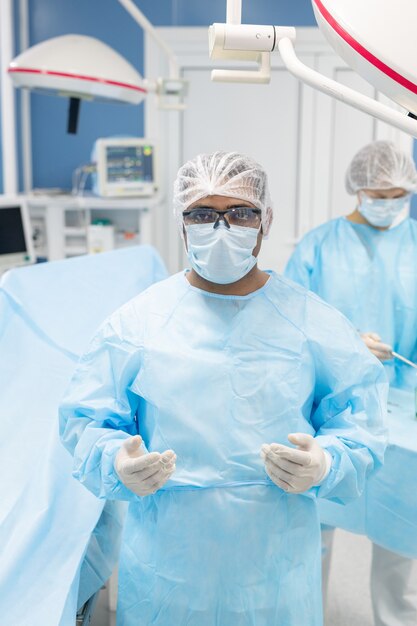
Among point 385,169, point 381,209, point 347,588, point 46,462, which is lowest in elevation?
point 347,588

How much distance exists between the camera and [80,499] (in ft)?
5.13

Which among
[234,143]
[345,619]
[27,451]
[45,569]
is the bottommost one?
[345,619]

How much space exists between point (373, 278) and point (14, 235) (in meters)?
1.80

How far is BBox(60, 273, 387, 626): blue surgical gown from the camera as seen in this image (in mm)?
1326

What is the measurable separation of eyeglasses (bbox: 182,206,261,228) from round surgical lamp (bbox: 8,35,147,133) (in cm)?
109

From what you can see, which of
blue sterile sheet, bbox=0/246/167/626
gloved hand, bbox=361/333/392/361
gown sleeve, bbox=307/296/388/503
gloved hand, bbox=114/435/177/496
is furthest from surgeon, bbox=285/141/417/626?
gloved hand, bbox=114/435/177/496

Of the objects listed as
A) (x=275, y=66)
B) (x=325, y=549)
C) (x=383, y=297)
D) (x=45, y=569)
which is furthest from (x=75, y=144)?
(x=45, y=569)

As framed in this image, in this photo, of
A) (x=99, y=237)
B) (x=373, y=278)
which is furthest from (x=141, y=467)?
(x=99, y=237)

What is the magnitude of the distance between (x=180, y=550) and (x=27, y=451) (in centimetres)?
43

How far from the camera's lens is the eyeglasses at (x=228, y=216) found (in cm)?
136

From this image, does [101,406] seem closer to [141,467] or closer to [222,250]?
[141,467]

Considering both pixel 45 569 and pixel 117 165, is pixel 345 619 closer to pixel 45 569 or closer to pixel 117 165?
pixel 45 569

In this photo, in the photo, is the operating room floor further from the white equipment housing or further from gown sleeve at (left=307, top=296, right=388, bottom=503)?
the white equipment housing

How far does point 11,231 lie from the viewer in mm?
3363
